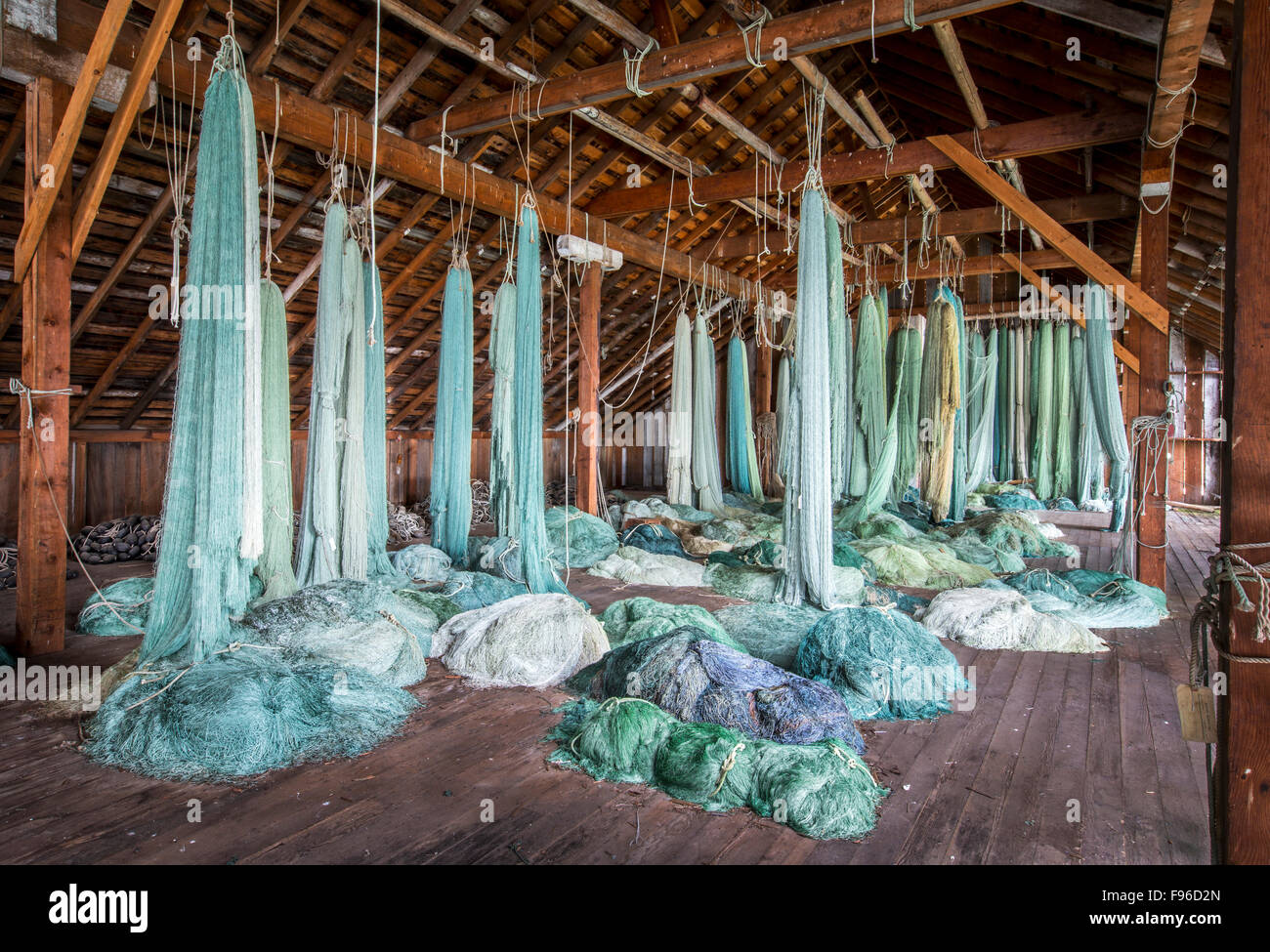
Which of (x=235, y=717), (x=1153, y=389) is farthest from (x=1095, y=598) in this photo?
(x=235, y=717)

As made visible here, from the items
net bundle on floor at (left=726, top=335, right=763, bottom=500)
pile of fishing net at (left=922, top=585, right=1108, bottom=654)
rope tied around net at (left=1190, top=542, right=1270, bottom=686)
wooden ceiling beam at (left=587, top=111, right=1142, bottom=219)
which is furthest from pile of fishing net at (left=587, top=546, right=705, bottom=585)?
net bundle on floor at (left=726, top=335, right=763, bottom=500)

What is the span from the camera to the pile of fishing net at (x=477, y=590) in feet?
15.7

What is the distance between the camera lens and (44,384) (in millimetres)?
3734

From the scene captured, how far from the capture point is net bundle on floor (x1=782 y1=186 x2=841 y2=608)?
4.81m

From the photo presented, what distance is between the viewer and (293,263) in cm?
730

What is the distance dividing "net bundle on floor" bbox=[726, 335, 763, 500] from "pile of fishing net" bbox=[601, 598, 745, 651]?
255 inches

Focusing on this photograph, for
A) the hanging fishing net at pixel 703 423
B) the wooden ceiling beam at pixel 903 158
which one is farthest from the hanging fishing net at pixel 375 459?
the hanging fishing net at pixel 703 423

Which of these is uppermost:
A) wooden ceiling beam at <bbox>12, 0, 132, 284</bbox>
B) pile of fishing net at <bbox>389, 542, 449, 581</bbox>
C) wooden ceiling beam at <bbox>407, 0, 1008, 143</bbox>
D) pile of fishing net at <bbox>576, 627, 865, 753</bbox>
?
wooden ceiling beam at <bbox>407, 0, 1008, 143</bbox>

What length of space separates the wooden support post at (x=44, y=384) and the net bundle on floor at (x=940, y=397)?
23.4 ft

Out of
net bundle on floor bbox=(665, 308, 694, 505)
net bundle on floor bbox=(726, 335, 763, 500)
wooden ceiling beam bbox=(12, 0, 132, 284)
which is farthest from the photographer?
net bundle on floor bbox=(726, 335, 763, 500)

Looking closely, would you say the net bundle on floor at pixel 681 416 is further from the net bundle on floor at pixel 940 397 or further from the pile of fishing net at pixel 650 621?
the pile of fishing net at pixel 650 621

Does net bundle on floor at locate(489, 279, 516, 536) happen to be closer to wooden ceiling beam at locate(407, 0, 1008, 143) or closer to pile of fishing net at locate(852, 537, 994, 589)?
wooden ceiling beam at locate(407, 0, 1008, 143)

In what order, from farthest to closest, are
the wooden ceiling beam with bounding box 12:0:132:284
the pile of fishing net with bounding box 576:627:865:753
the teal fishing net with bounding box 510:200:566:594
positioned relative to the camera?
the teal fishing net with bounding box 510:200:566:594 < the wooden ceiling beam with bounding box 12:0:132:284 < the pile of fishing net with bounding box 576:627:865:753
